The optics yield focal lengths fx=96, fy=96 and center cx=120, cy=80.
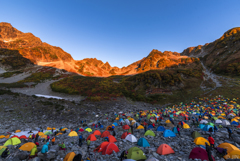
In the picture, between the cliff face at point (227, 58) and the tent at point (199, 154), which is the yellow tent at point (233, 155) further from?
the cliff face at point (227, 58)

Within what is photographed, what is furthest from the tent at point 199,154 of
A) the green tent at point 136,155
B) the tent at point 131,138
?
the tent at point 131,138

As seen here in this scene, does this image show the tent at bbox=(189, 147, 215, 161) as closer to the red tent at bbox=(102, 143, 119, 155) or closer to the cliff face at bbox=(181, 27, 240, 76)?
the red tent at bbox=(102, 143, 119, 155)

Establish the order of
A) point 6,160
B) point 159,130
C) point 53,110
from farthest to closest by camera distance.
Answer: point 53,110
point 159,130
point 6,160

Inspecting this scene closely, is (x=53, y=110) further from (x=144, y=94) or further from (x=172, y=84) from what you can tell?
(x=172, y=84)

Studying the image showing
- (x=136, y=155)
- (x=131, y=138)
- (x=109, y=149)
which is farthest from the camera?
(x=131, y=138)

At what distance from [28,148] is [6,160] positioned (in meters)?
1.82

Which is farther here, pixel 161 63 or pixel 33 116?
pixel 161 63

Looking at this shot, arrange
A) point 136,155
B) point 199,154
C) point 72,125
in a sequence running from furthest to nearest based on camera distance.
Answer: point 72,125 < point 136,155 < point 199,154

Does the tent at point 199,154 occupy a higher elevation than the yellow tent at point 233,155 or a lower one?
lower

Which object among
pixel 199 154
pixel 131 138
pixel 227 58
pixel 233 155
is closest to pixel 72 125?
pixel 131 138

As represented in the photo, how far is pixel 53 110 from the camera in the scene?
1097 inches

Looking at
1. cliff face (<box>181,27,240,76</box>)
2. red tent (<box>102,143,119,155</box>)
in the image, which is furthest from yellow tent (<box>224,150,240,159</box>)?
cliff face (<box>181,27,240,76</box>)

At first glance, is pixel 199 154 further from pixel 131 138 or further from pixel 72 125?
pixel 72 125

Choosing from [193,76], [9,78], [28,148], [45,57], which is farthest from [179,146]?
[45,57]
